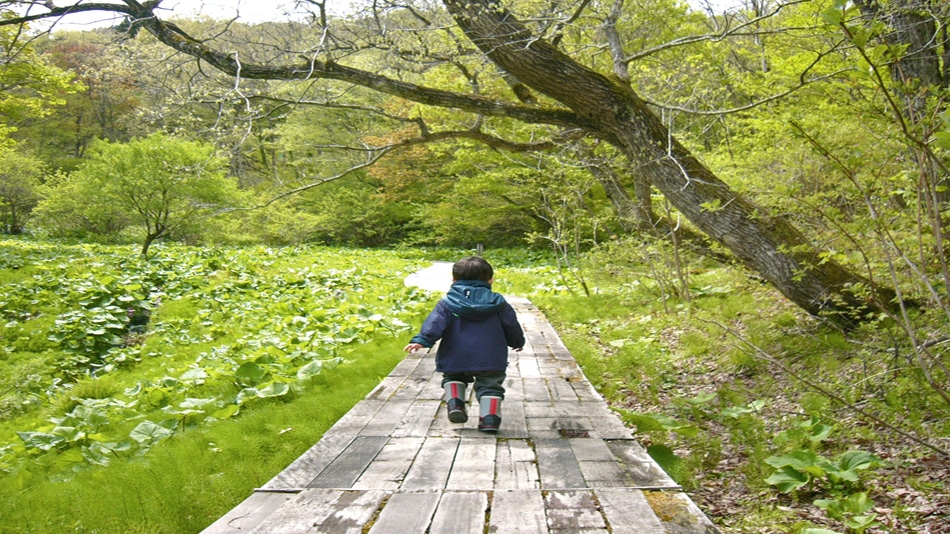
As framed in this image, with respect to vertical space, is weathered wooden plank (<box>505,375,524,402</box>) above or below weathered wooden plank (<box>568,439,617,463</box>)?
below

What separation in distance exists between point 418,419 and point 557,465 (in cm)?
117

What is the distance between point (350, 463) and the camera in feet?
9.89

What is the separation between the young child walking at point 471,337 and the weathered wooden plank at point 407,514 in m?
1.09

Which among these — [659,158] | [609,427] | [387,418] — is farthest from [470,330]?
[659,158]

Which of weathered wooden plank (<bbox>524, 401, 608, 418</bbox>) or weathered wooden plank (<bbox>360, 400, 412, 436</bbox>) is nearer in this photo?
weathered wooden plank (<bbox>360, 400, 412, 436</bbox>)

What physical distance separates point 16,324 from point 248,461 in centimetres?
672

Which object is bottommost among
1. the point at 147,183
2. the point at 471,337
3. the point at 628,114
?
the point at 471,337

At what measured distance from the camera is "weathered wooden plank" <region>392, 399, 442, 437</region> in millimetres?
3569

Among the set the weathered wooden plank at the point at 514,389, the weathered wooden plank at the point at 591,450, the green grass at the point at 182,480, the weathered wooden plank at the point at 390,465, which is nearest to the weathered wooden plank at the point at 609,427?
the weathered wooden plank at the point at 591,450

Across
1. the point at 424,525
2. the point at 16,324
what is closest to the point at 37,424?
the point at 16,324

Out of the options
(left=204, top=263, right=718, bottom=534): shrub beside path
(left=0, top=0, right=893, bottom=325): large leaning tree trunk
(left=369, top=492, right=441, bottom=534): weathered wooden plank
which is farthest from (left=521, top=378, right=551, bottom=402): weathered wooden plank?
(left=0, top=0, right=893, bottom=325): large leaning tree trunk

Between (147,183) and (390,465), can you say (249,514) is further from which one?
(147,183)

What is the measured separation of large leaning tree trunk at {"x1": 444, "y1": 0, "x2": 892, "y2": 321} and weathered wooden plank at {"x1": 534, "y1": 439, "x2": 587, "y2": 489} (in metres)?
2.78

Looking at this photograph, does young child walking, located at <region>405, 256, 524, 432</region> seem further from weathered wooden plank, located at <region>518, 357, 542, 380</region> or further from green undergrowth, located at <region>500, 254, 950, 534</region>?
weathered wooden plank, located at <region>518, 357, 542, 380</region>
